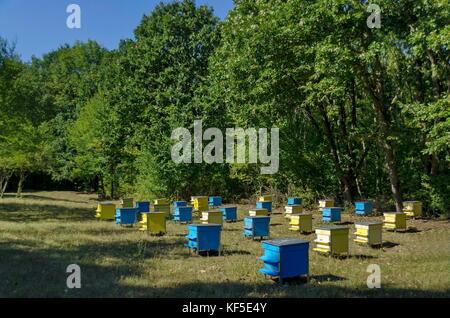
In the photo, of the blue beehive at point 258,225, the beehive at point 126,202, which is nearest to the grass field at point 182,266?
the blue beehive at point 258,225

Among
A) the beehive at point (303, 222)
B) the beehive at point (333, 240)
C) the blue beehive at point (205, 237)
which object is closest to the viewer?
the beehive at point (333, 240)

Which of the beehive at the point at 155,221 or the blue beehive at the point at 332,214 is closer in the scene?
the beehive at the point at 155,221

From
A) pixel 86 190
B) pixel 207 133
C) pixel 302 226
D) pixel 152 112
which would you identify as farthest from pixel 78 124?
pixel 302 226

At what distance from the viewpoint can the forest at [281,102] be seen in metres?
14.9

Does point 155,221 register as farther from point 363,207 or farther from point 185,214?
point 363,207

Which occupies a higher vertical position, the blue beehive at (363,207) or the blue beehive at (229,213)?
the blue beehive at (363,207)

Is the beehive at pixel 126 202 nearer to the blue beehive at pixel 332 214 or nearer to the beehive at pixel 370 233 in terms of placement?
the blue beehive at pixel 332 214

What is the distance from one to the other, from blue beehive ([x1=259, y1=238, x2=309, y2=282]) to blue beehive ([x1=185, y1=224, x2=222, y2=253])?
259 cm

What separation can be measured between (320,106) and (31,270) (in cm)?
Result: 1610

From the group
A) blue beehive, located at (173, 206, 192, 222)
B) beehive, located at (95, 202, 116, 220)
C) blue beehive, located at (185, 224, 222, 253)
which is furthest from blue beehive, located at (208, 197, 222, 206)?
blue beehive, located at (185, 224, 222, 253)

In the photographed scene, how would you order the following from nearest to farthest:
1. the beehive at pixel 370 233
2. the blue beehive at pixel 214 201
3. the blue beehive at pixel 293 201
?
the beehive at pixel 370 233
the blue beehive at pixel 293 201
the blue beehive at pixel 214 201

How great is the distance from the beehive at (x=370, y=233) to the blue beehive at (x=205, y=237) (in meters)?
4.45

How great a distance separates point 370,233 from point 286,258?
4786mm

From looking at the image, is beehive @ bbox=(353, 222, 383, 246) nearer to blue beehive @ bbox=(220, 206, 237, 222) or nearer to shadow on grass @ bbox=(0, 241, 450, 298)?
shadow on grass @ bbox=(0, 241, 450, 298)
